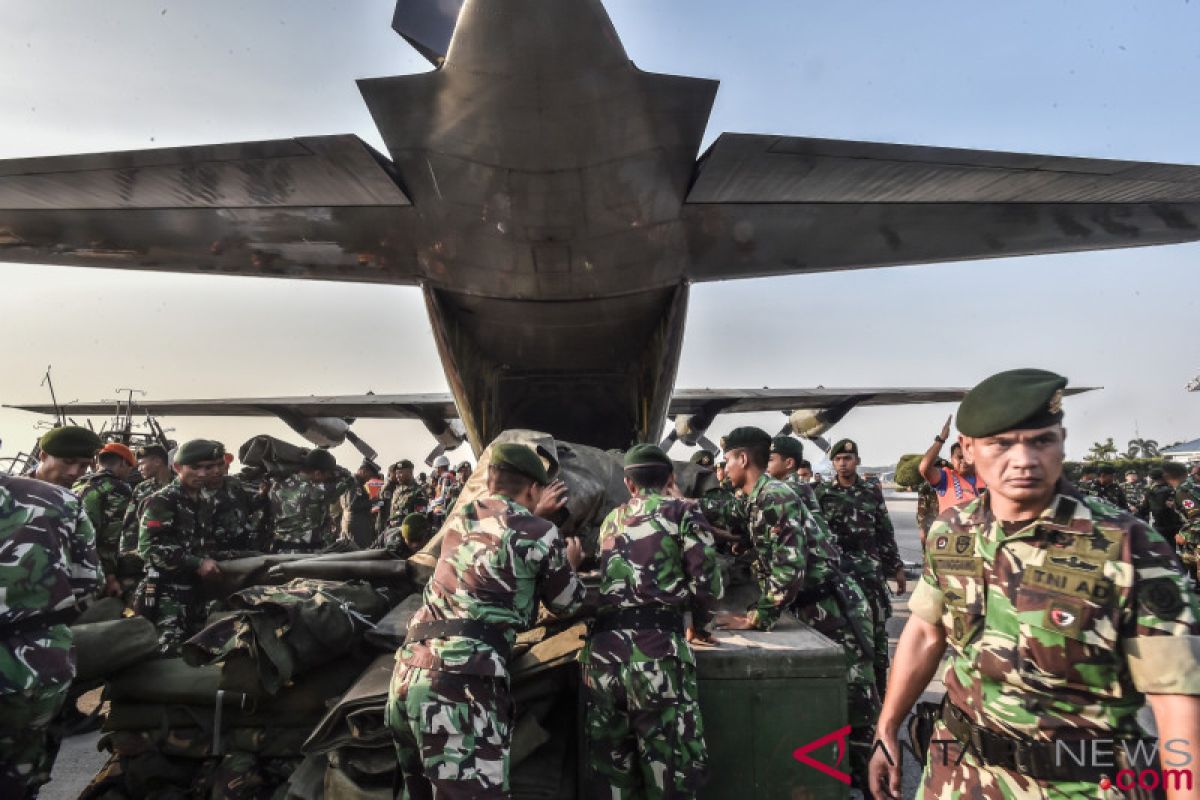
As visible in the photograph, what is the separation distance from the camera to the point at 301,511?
675cm

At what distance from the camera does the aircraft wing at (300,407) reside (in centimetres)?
1395

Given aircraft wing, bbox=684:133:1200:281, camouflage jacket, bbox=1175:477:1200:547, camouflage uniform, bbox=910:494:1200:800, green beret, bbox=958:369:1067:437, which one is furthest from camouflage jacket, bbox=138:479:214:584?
camouflage jacket, bbox=1175:477:1200:547

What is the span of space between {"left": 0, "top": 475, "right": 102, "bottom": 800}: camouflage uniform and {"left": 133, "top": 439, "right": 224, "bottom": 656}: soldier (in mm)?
1662

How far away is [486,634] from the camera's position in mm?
2453

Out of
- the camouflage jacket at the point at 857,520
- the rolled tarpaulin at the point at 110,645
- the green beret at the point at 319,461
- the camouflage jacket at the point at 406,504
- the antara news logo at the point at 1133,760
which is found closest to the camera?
the antara news logo at the point at 1133,760

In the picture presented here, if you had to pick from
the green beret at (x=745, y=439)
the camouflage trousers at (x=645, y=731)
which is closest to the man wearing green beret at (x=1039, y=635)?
the camouflage trousers at (x=645, y=731)

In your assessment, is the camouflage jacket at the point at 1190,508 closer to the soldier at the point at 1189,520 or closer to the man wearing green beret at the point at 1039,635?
the soldier at the point at 1189,520

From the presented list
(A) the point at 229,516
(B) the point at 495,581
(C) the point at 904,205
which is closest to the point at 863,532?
(C) the point at 904,205

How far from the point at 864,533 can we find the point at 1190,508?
644 centimetres

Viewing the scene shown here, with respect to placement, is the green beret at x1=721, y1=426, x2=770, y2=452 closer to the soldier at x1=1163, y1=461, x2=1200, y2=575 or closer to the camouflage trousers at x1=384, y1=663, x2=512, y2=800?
the camouflage trousers at x1=384, y1=663, x2=512, y2=800

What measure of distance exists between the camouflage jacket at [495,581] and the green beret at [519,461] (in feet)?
0.54

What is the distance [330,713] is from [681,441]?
11.8 m

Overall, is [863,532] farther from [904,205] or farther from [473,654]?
[473,654]

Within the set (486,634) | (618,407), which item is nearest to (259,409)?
(618,407)
